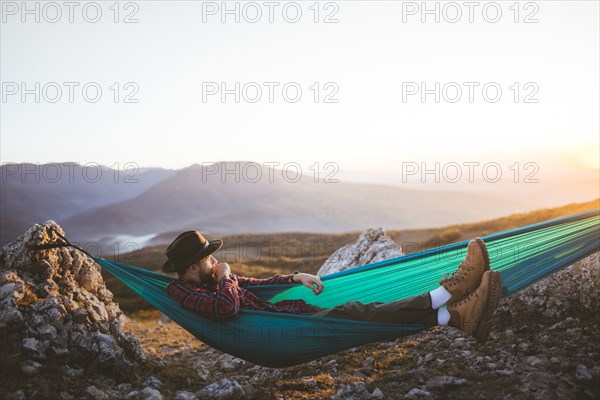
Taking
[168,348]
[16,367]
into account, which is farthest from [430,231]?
[16,367]

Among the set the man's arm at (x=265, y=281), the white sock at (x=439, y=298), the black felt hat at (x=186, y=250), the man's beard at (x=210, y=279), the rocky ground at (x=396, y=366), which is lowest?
the rocky ground at (x=396, y=366)

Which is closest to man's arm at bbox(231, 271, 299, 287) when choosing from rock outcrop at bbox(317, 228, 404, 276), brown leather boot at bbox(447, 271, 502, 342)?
brown leather boot at bbox(447, 271, 502, 342)

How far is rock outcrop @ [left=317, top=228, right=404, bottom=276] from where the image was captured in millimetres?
6867

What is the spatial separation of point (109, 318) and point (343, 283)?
2.34m

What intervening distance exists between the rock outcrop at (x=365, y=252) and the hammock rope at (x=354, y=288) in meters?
2.50

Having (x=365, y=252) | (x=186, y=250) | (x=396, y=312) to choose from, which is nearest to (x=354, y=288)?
(x=396, y=312)

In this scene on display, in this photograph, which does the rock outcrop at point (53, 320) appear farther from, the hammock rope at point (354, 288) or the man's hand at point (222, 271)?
the man's hand at point (222, 271)

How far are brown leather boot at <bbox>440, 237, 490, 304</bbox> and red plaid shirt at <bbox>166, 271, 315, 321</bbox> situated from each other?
4.01ft

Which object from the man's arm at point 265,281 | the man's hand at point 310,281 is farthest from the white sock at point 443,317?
the man's arm at point 265,281

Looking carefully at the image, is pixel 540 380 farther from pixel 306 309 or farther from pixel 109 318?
pixel 109 318

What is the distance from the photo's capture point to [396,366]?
158 inches

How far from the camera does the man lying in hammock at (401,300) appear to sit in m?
3.43

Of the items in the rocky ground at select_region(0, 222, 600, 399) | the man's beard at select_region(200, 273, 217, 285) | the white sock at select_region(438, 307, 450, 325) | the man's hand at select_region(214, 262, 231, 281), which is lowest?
the rocky ground at select_region(0, 222, 600, 399)

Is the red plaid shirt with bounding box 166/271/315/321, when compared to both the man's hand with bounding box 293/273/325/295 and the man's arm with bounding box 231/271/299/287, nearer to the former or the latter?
the man's arm with bounding box 231/271/299/287
